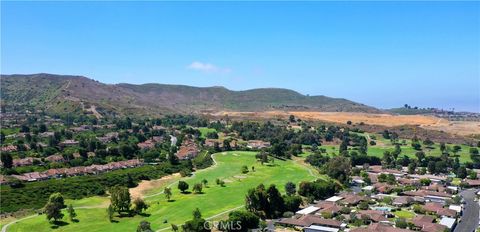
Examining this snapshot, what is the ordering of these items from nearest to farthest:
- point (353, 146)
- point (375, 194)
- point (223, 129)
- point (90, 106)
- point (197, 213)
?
point (197, 213), point (375, 194), point (353, 146), point (223, 129), point (90, 106)

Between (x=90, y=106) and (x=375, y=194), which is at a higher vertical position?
(x=90, y=106)

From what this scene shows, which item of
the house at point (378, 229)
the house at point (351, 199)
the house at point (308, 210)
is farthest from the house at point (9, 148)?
the house at point (378, 229)

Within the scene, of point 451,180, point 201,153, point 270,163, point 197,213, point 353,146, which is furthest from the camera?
point 353,146

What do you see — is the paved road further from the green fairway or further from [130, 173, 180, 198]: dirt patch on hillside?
[130, 173, 180, 198]: dirt patch on hillside

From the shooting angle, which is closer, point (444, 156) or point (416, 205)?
point (416, 205)

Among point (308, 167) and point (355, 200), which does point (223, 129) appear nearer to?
point (308, 167)

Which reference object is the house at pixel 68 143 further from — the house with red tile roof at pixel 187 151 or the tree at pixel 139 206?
the tree at pixel 139 206

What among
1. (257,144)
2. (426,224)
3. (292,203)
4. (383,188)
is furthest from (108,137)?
(426,224)

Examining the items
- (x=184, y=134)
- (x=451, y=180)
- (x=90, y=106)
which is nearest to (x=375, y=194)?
(x=451, y=180)
